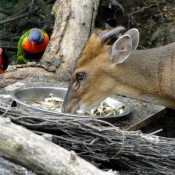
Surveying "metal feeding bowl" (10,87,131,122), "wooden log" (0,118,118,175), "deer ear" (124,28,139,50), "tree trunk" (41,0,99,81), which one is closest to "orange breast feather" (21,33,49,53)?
"tree trunk" (41,0,99,81)

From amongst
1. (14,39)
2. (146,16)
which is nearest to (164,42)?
(146,16)

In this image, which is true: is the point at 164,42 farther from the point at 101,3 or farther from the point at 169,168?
the point at 169,168

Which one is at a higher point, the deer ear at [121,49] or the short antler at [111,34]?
the short antler at [111,34]

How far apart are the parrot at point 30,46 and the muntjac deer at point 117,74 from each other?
4833mm

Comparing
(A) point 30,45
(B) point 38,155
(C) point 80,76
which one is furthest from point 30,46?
(B) point 38,155

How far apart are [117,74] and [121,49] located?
0.26m

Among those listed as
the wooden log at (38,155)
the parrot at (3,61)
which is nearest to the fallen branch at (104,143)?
the wooden log at (38,155)

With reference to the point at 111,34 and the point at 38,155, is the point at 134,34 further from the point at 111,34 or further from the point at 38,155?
the point at 38,155

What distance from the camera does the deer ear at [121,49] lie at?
4184 mm

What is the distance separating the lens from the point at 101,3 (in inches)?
335

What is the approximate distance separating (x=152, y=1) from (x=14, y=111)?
575 cm

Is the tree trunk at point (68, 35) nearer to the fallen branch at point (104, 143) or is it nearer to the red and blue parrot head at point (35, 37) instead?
the red and blue parrot head at point (35, 37)

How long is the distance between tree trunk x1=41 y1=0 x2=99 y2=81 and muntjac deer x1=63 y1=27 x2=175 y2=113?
1737 millimetres

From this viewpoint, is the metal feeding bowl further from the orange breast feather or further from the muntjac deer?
the orange breast feather
